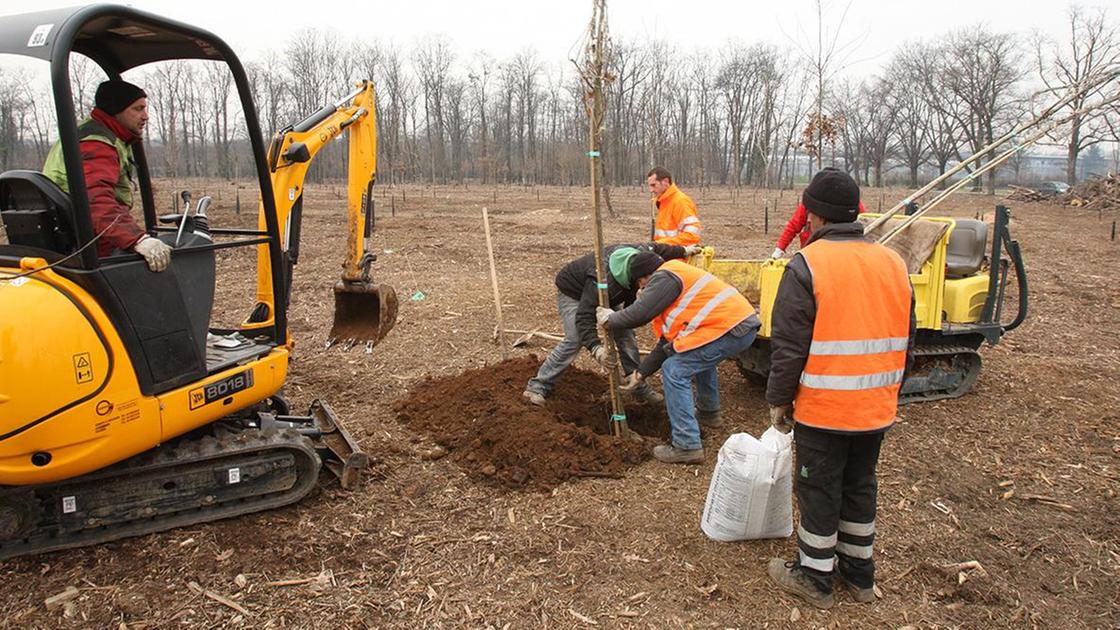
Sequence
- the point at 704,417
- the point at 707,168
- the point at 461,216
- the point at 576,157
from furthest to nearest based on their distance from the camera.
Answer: the point at 707,168 → the point at 576,157 → the point at 461,216 → the point at 704,417

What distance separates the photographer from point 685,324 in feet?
16.4

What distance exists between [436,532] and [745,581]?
171 cm

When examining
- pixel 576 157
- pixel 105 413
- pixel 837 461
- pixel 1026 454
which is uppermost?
pixel 576 157

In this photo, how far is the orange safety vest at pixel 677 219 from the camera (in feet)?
25.7

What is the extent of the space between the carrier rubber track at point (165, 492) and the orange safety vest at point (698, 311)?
2529 millimetres

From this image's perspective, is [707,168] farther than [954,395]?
Yes

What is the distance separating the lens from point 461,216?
23359 mm

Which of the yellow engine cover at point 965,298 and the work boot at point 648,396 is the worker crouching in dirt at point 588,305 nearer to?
the work boot at point 648,396

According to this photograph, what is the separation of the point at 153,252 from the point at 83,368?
2.05ft

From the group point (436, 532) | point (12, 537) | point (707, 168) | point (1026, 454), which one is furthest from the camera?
point (707, 168)

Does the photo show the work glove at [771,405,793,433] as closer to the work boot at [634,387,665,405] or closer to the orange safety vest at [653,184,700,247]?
the work boot at [634,387,665,405]

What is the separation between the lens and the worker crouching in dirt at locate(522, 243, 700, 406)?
17.3 ft

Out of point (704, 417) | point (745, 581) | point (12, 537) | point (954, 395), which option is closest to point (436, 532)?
point (745, 581)

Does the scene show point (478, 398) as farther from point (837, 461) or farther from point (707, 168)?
point (707, 168)
